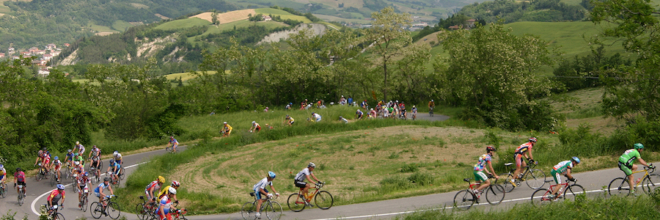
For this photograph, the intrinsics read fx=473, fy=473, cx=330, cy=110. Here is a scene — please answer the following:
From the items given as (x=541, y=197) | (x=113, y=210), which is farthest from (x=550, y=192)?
(x=113, y=210)

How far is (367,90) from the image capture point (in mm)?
61188

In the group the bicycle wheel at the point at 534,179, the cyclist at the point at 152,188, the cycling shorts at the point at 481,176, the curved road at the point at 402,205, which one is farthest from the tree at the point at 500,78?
the cyclist at the point at 152,188

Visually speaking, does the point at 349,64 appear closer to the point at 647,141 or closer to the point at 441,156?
the point at 441,156

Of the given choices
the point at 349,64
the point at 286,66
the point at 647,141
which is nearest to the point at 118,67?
the point at 286,66

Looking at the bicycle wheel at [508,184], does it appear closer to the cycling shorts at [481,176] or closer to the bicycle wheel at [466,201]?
the cycling shorts at [481,176]

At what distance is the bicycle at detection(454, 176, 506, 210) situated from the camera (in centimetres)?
1459

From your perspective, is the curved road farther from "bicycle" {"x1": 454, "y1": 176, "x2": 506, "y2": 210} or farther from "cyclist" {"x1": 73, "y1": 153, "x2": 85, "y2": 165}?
"cyclist" {"x1": 73, "y1": 153, "x2": 85, "y2": 165}

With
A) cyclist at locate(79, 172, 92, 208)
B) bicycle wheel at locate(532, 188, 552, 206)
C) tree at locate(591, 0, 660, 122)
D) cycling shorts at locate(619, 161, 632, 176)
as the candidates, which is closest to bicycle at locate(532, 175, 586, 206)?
bicycle wheel at locate(532, 188, 552, 206)

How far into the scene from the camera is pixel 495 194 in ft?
49.5

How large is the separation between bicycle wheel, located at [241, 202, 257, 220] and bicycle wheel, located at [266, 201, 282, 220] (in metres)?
0.47

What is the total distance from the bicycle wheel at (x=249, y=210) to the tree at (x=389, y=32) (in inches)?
1310

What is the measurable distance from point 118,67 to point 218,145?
36551mm

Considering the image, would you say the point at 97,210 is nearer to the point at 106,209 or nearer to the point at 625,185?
the point at 106,209

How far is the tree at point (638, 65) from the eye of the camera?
2341 centimetres
